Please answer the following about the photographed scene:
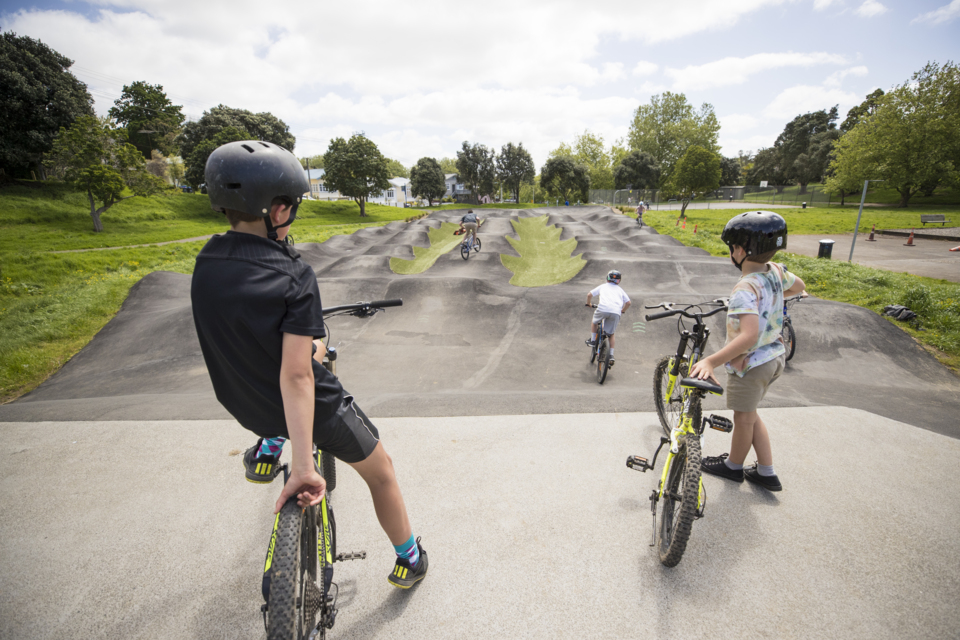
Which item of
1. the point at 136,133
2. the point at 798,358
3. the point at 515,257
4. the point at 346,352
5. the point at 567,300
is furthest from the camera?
the point at 136,133

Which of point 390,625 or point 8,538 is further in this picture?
→ point 8,538

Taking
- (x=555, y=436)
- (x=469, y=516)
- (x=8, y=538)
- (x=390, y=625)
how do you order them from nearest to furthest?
(x=390, y=625)
(x=8, y=538)
(x=469, y=516)
(x=555, y=436)

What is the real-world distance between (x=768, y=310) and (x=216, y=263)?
3.18 m

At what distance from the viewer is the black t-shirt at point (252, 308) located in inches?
54.4

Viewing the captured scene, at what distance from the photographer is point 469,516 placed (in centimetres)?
278

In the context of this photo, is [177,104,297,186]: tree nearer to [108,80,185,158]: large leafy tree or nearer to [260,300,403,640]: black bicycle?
[108,80,185,158]: large leafy tree

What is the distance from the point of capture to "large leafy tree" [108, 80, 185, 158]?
5694 cm

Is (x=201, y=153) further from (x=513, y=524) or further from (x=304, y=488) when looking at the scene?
(x=304, y=488)

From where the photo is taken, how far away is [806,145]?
67125 millimetres

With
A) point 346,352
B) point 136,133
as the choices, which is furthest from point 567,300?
point 136,133

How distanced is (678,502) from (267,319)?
268 centimetres

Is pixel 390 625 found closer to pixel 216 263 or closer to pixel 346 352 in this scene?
pixel 216 263

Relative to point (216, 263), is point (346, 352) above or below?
below

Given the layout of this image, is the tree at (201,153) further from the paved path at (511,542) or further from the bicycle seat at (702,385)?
the bicycle seat at (702,385)
